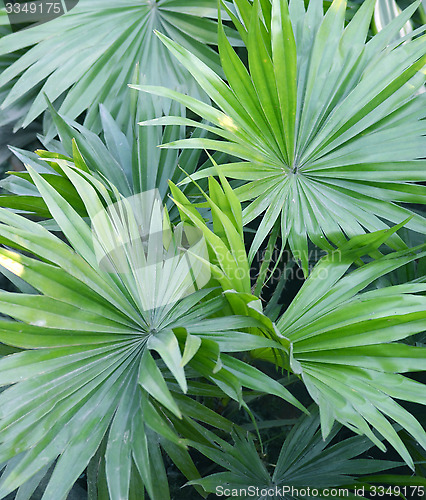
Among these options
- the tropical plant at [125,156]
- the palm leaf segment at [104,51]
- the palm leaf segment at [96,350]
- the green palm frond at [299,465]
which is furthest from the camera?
the palm leaf segment at [104,51]

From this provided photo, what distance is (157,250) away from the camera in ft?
2.81

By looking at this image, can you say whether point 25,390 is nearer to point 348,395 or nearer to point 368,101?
point 348,395

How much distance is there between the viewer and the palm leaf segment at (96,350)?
0.64 m

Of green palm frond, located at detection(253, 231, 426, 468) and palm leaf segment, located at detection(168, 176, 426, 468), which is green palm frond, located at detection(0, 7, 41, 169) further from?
green palm frond, located at detection(253, 231, 426, 468)

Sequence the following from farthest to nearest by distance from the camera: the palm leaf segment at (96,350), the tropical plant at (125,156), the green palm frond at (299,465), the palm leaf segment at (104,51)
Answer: the palm leaf segment at (104,51), the tropical plant at (125,156), the green palm frond at (299,465), the palm leaf segment at (96,350)

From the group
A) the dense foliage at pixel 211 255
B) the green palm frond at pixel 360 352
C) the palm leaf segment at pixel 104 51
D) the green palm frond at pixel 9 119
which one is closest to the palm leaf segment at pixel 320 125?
the dense foliage at pixel 211 255

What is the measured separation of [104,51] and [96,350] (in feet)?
2.59

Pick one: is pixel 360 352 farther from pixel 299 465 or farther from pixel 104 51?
pixel 104 51

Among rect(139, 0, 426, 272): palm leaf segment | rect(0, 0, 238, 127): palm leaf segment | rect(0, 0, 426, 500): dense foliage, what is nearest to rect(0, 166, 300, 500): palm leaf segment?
rect(0, 0, 426, 500): dense foliage

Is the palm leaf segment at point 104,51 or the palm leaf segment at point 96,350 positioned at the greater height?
the palm leaf segment at point 104,51

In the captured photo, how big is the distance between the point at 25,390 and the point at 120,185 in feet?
1.73

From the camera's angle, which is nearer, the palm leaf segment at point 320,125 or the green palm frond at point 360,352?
the green palm frond at point 360,352

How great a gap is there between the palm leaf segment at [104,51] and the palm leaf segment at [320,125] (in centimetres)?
32

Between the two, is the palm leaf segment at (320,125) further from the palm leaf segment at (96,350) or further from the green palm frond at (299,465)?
the green palm frond at (299,465)
